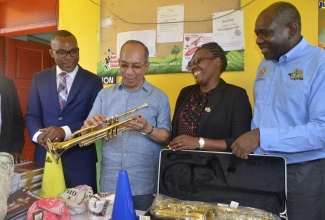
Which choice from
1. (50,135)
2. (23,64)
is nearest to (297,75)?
(50,135)

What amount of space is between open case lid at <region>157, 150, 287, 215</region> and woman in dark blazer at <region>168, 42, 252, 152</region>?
0.10m

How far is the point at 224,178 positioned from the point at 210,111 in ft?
1.54

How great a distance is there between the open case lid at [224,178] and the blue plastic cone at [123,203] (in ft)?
1.47

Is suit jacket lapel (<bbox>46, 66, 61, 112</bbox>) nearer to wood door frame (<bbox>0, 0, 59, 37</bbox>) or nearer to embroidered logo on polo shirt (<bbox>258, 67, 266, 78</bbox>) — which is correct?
embroidered logo on polo shirt (<bbox>258, 67, 266, 78</bbox>)

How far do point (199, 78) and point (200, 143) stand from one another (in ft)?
1.67

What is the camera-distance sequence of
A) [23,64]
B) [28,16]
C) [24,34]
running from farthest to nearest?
[23,64]
[24,34]
[28,16]

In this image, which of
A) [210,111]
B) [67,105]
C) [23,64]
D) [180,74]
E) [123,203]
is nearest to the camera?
[123,203]

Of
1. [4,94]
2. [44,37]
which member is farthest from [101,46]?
[44,37]

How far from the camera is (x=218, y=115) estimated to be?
1804 mm

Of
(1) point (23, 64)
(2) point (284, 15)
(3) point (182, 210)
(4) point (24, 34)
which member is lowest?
(3) point (182, 210)

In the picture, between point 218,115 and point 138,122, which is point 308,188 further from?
point 138,122

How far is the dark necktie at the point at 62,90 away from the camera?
223cm

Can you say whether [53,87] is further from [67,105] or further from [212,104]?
[212,104]

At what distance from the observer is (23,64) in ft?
15.4
